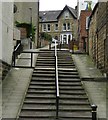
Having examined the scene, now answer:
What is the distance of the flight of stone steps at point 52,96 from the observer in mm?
10961

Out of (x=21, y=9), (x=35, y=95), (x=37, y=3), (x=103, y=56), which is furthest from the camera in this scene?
(x=37, y=3)

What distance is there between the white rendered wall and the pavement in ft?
2.94

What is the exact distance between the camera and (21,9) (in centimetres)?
5172

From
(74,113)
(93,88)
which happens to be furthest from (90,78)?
(74,113)

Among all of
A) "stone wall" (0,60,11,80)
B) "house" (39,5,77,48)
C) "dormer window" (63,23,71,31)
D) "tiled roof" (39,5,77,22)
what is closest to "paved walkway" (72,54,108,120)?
"stone wall" (0,60,11,80)

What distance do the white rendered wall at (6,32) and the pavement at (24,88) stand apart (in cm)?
90

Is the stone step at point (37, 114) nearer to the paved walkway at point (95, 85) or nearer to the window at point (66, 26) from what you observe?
the paved walkway at point (95, 85)

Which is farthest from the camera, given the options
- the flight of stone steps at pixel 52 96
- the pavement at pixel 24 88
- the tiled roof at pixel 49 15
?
the tiled roof at pixel 49 15

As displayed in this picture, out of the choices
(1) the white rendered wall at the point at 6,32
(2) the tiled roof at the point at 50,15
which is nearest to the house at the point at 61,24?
(2) the tiled roof at the point at 50,15

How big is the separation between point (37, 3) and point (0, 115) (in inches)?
1807

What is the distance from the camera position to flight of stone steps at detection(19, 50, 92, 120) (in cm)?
1096

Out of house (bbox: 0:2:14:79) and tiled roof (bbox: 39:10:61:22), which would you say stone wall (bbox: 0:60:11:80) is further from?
tiled roof (bbox: 39:10:61:22)

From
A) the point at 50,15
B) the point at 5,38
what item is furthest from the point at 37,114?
A: the point at 50,15

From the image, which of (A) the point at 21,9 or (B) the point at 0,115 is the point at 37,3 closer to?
(A) the point at 21,9
